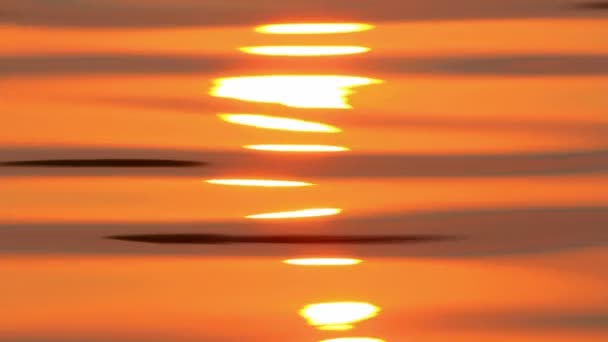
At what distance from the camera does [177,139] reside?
1465mm

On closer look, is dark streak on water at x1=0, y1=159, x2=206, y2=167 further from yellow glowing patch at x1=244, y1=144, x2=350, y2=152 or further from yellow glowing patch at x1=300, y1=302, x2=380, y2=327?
yellow glowing patch at x1=300, y1=302, x2=380, y2=327

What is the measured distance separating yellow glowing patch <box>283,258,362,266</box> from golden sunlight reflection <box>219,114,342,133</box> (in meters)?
0.15

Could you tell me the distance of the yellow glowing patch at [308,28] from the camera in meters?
1.53

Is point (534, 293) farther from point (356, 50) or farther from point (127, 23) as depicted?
point (127, 23)

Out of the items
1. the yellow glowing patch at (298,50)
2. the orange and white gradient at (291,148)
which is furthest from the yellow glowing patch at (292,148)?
the yellow glowing patch at (298,50)

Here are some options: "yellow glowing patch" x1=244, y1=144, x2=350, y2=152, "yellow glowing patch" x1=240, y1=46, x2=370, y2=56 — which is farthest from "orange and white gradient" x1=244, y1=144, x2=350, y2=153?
"yellow glowing patch" x1=240, y1=46, x2=370, y2=56

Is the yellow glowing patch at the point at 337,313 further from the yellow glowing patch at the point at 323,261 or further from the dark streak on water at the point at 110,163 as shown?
the dark streak on water at the point at 110,163

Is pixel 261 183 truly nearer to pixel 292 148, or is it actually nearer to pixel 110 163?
pixel 292 148

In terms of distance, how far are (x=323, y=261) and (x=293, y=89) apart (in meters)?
0.21

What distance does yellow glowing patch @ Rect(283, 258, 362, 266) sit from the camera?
54.6 inches

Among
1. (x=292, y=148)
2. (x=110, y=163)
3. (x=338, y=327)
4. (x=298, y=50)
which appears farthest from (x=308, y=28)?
(x=338, y=327)

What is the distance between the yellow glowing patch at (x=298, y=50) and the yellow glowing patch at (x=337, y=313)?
0.30 meters

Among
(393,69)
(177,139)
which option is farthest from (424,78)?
(177,139)

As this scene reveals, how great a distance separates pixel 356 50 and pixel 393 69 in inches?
1.7
